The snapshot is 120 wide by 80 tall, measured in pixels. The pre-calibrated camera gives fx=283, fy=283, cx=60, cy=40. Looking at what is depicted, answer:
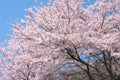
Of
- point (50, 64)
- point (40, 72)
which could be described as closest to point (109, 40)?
point (50, 64)

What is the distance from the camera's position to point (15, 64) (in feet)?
47.9

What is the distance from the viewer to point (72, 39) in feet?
34.0

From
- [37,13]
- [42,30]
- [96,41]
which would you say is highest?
[37,13]

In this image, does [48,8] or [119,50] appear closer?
[119,50]

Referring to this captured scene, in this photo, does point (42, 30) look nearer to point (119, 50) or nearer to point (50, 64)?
point (50, 64)

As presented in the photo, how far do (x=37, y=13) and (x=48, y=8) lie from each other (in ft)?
1.67

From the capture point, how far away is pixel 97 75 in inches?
475

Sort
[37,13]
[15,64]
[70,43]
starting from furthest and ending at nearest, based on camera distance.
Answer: [15,64] → [37,13] → [70,43]

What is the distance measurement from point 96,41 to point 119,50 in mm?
953

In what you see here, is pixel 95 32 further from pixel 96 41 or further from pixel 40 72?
pixel 40 72

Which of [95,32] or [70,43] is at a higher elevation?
[95,32]

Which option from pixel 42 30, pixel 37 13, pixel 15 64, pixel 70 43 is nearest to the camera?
pixel 70 43

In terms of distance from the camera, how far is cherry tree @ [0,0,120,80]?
1064 centimetres

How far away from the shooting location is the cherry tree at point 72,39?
10641 mm
